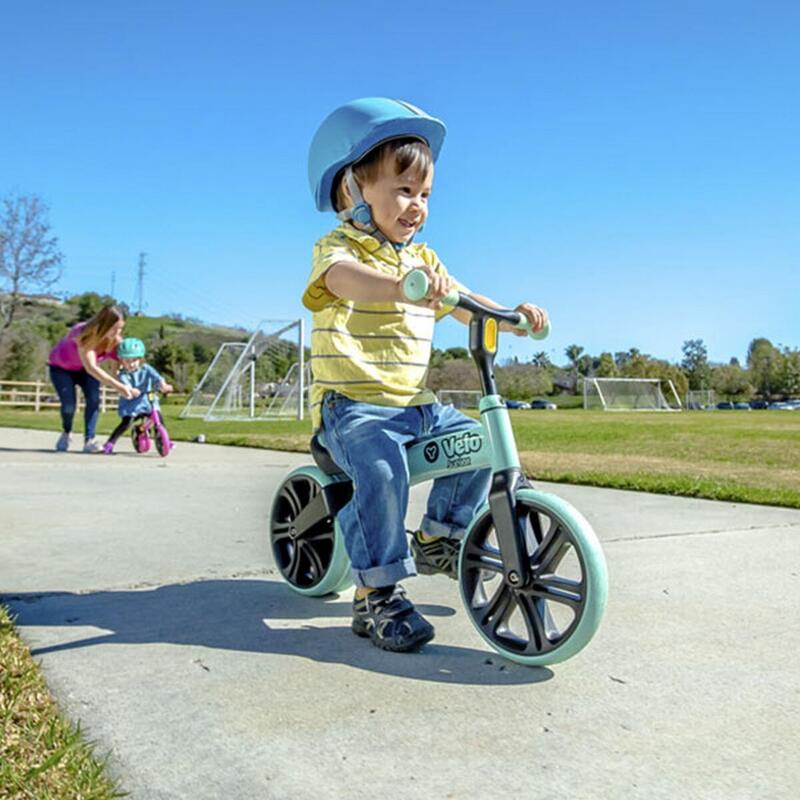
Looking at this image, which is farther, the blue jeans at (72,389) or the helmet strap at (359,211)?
the blue jeans at (72,389)

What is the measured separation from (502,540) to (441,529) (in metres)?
0.51

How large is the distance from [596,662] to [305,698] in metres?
0.79

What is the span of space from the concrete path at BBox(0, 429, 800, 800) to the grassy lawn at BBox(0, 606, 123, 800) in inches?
→ 2.3

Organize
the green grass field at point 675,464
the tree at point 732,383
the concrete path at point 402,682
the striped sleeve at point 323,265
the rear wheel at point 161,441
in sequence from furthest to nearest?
the tree at point 732,383, the rear wheel at point 161,441, the green grass field at point 675,464, the striped sleeve at point 323,265, the concrete path at point 402,682

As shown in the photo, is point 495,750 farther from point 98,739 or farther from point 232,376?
point 232,376

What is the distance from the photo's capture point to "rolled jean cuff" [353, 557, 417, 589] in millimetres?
2414

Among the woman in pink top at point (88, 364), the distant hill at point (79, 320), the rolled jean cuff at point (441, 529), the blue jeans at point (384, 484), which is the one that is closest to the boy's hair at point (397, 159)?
the blue jeans at point (384, 484)

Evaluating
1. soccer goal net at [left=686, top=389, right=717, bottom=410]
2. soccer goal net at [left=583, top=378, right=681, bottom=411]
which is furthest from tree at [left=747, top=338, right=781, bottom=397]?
soccer goal net at [left=583, top=378, right=681, bottom=411]

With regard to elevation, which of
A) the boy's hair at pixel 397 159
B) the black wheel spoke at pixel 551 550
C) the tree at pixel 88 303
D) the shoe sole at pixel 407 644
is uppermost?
the tree at pixel 88 303

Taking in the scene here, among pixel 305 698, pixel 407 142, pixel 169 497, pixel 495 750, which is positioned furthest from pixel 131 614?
pixel 169 497

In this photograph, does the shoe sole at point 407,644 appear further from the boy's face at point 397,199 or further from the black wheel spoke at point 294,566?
the boy's face at point 397,199

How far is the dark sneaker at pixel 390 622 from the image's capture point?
2.27 m

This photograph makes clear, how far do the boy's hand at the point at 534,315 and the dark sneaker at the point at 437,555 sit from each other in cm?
74

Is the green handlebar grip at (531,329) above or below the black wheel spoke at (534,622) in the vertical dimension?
above
